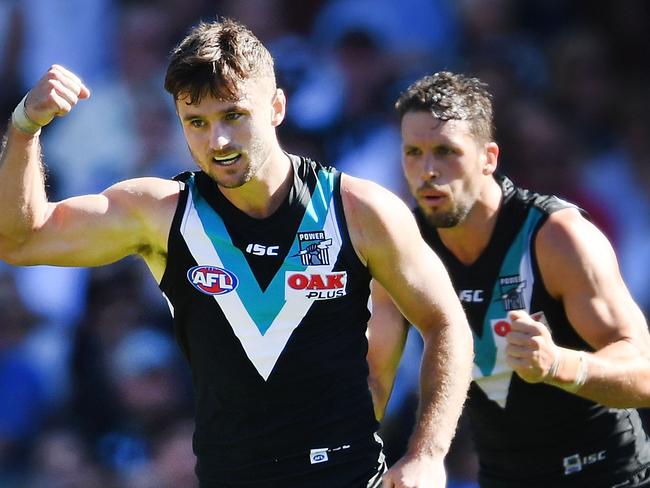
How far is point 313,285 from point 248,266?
25 centimetres

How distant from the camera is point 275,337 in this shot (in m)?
4.54

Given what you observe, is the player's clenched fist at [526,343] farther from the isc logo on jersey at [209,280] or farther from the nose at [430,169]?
the nose at [430,169]

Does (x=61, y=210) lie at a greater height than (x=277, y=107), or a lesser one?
lesser

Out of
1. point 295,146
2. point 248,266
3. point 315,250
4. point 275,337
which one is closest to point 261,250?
point 248,266

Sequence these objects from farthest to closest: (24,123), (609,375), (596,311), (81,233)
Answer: (596,311) < (609,375) < (81,233) < (24,123)

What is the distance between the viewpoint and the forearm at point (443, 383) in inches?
175

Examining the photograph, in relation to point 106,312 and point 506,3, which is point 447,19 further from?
point 106,312

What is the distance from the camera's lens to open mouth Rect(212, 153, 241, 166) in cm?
450

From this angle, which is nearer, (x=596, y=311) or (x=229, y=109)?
(x=229, y=109)

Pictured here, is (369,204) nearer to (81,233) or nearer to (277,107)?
(277,107)

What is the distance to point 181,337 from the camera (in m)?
4.70

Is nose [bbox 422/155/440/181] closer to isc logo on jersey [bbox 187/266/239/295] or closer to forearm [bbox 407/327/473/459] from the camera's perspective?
forearm [bbox 407/327/473/459]

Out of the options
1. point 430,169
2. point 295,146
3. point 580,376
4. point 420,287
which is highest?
point 295,146

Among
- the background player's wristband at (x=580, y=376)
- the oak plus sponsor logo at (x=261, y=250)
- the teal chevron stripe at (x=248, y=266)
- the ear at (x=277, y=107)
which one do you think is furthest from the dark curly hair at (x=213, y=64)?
the background player's wristband at (x=580, y=376)
